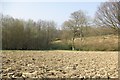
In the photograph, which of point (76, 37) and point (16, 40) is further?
point (76, 37)

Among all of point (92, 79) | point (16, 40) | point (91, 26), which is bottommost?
point (92, 79)

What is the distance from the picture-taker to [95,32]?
1332 centimetres

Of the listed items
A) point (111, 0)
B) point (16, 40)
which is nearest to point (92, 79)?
point (16, 40)

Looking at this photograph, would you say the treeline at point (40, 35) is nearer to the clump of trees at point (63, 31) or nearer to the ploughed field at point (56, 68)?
the clump of trees at point (63, 31)

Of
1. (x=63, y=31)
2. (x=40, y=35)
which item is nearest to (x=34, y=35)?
(x=40, y=35)

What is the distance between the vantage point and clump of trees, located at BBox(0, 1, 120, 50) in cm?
1107

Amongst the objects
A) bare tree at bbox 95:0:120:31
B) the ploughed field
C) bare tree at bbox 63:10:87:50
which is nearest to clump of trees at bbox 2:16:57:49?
bare tree at bbox 63:10:87:50

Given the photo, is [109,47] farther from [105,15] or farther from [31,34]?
[31,34]

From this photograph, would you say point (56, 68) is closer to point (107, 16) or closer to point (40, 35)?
point (107, 16)

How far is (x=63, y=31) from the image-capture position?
14977 millimetres

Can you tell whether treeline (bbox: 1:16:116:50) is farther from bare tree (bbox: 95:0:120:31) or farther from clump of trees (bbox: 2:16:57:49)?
bare tree (bbox: 95:0:120:31)

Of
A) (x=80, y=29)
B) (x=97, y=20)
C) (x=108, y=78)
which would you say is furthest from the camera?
(x=80, y=29)

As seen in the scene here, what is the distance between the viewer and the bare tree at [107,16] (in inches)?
436

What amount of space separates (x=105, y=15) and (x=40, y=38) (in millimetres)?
3924
